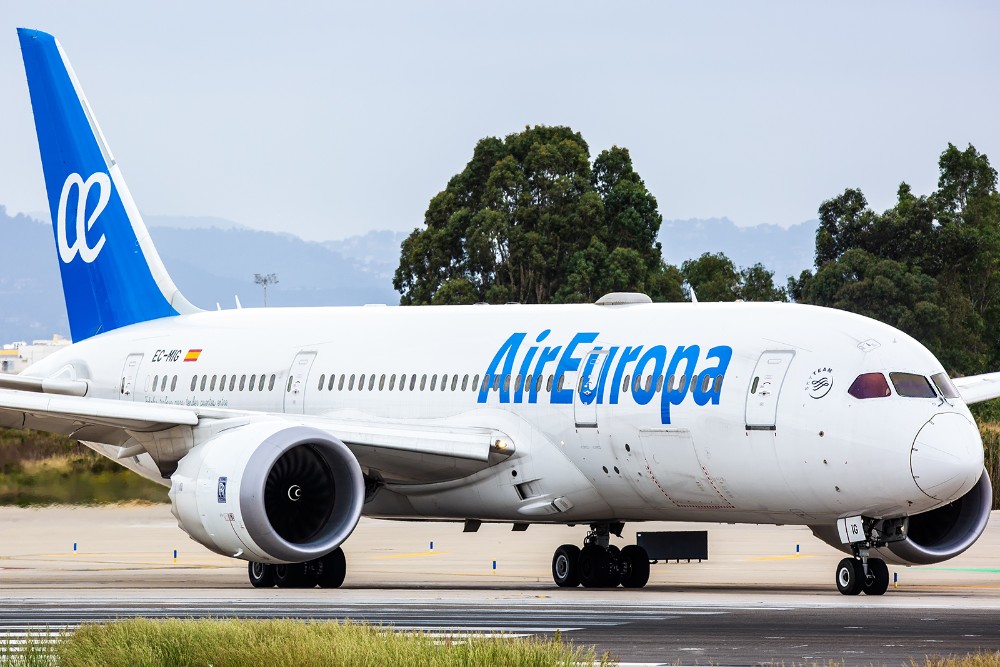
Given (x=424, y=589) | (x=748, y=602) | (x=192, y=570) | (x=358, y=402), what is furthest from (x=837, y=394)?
(x=192, y=570)

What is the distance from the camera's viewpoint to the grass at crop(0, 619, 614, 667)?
13.8m

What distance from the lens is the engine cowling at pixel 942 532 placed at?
25105 millimetres

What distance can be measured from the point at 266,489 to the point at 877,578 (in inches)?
347

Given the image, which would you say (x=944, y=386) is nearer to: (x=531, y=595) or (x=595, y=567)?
(x=531, y=595)

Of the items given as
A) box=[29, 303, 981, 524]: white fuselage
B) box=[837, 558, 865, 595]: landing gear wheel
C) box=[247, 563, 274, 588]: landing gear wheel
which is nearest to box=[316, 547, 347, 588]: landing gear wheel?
box=[247, 563, 274, 588]: landing gear wheel

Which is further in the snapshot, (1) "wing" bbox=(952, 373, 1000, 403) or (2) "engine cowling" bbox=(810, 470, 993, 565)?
(1) "wing" bbox=(952, 373, 1000, 403)

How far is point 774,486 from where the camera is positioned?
899 inches

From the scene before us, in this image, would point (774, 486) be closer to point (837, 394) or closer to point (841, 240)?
point (837, 394)

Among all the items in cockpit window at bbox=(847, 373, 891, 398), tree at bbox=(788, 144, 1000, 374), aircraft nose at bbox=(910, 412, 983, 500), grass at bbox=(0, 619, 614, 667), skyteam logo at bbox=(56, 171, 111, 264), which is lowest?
grass at bbox=(0, 619, 614, 667)

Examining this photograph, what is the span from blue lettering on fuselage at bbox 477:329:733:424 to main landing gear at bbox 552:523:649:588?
267 centimetres

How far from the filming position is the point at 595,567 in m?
26.8

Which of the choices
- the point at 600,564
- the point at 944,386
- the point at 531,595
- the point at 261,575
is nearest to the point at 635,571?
the point at 600,564

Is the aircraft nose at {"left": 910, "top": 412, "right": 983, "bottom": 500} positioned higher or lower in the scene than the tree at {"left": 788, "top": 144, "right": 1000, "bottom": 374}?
lower

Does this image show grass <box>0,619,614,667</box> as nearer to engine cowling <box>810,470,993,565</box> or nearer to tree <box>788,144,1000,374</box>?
engine cowling <box>810,470,993,565</box>
